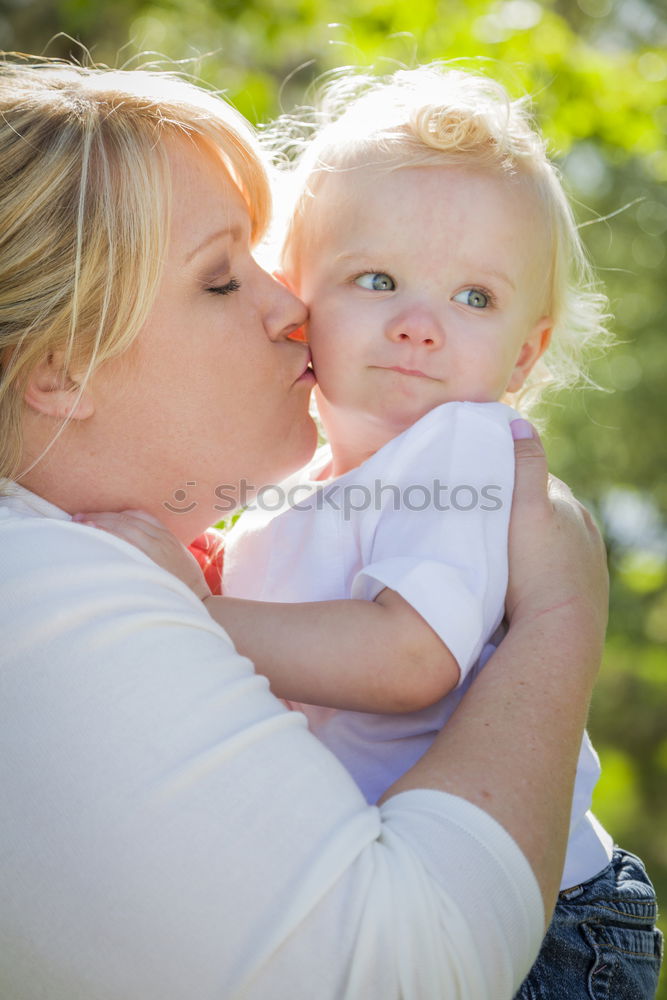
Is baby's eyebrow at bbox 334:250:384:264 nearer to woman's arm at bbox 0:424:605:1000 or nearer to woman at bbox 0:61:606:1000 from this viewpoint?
woman at bbox 0:61:606:1000

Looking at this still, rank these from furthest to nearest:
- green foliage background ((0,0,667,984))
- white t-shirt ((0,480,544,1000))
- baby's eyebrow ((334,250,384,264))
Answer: green foliage background ((0,0,667,984))
baby's eyebrow ((334,250,384,264))
white t-shirt ((0,480,544,1000))

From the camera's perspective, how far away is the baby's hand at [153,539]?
1848 millimetres

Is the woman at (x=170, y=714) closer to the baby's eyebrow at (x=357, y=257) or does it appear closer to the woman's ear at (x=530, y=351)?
the baby's eyebrow at (x=357, y=257)

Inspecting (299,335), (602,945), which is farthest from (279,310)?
(602,945)

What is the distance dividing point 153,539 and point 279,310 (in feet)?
1.93

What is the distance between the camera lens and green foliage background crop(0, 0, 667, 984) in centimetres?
576

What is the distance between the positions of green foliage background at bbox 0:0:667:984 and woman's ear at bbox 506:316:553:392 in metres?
0.51

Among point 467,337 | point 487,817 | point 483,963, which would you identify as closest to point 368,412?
point 467,337

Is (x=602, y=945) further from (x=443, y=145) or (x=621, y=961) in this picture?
(x=443, y=145)

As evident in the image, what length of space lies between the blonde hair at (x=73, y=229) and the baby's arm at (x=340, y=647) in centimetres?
33

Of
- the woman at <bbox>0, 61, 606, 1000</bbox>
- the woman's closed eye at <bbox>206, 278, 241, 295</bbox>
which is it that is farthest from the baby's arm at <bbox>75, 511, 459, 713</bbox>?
the woman's closed eye at <bbox>206, 278, 241, 295</bbox>

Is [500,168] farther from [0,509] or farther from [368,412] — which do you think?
[0,509]

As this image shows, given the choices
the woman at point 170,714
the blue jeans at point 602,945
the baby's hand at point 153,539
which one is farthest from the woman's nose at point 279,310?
the blue jeans at point 602,945

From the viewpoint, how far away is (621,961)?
2000 mm
